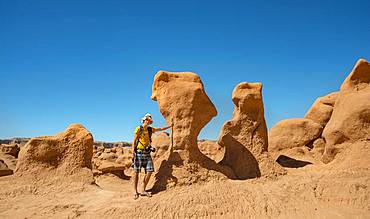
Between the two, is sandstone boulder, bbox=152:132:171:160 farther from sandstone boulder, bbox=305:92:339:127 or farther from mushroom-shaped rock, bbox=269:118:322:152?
sandstone boulder, bbox=305:92:339:127

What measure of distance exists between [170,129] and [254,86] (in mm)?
2880

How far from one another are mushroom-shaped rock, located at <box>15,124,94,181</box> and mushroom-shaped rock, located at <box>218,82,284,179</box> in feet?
11.1

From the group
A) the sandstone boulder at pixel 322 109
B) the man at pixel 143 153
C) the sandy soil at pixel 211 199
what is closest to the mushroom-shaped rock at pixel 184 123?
the sandy soil at pixel 211 199

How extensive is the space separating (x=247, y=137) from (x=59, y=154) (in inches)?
182

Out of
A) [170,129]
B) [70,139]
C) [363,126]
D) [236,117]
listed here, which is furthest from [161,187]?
[363,126]

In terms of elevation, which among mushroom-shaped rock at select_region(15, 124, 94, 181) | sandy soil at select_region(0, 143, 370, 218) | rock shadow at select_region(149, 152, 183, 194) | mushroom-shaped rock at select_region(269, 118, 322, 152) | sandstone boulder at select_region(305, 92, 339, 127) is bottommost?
sandy soil at select_region(0, 143, 370, 218)

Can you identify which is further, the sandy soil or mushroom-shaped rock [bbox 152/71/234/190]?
mushroom-shaped rock [bbox 152/71/234/190]

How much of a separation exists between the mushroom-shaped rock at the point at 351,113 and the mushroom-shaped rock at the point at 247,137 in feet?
6.29

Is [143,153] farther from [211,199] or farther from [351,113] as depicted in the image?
[351,113]

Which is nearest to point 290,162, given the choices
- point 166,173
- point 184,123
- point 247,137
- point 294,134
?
point 294,134

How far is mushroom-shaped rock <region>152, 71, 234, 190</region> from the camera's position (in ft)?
23.2

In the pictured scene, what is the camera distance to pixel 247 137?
8859 mm

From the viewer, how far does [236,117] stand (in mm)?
9109

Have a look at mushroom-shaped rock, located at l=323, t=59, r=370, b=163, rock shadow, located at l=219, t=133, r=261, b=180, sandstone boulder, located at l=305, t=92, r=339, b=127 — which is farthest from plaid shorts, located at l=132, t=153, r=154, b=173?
sandstone boulder, located at l=305, t=92, r=339, b=127
